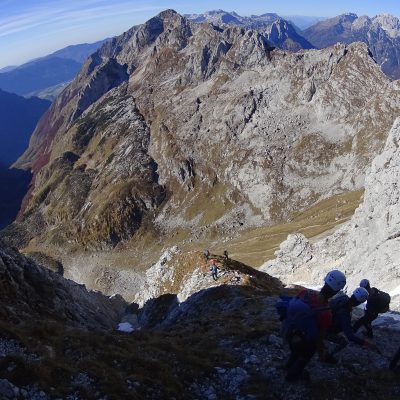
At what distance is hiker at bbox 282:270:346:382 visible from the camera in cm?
1408

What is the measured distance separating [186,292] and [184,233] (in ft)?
450

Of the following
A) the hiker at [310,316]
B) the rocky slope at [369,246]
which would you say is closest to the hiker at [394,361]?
the hiker at [310,316]

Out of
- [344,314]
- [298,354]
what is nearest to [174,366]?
[298,354]

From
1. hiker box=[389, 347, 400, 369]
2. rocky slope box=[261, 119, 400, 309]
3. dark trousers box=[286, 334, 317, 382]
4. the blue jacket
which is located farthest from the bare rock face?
rocky slope box=[261, 119, 400, 309]

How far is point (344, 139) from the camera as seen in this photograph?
18850 cm

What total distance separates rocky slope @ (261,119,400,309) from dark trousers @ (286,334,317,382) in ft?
138

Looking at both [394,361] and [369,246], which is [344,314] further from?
[369,246]

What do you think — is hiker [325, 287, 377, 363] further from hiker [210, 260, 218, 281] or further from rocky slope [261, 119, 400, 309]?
rocky slope [261, 119, 400, 309]

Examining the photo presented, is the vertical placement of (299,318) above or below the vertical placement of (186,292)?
above

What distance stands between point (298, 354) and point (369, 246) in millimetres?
65838

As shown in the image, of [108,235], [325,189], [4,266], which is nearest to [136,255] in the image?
[108,235]

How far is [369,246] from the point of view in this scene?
2987 inches

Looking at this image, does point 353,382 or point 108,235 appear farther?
point 108,235

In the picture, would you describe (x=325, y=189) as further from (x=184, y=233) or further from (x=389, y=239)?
(x=389, y=239)
